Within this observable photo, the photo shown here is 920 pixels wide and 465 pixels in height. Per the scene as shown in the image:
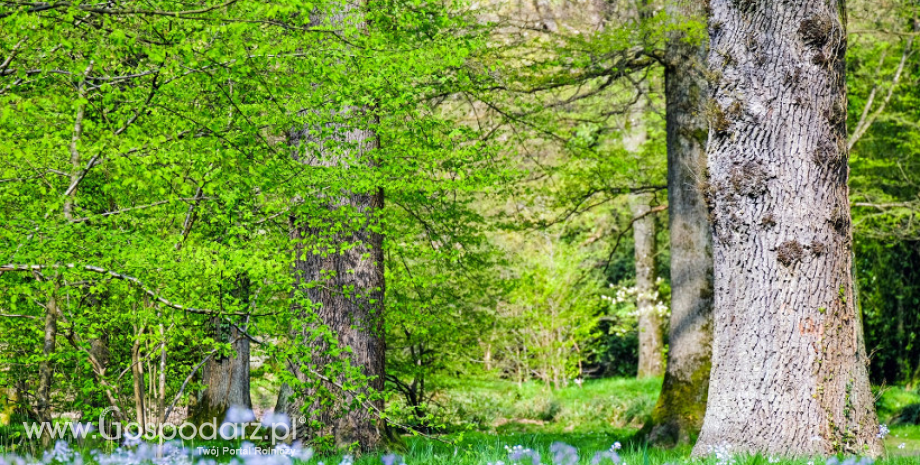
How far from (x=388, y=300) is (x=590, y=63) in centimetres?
360

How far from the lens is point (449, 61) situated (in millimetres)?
5930

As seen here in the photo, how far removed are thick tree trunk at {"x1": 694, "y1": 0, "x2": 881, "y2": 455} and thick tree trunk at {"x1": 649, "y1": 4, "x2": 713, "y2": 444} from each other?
306cm

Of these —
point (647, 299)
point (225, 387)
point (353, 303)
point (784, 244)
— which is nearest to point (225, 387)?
point (225, 387)

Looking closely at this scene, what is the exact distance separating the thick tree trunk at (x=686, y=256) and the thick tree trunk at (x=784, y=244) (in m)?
3.06

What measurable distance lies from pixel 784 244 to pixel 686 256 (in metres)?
3.72

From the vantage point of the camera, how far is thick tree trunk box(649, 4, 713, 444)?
795cm

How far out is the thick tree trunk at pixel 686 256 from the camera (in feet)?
26.1

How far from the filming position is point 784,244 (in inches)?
184

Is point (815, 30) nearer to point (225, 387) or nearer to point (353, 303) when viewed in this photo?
point (353, 303)

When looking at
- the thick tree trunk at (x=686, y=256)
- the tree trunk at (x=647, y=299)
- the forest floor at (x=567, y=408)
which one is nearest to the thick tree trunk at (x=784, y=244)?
the thick tree trunk at (x=686, y=256)

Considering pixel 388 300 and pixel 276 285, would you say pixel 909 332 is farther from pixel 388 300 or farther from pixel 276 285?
pixel 276 285

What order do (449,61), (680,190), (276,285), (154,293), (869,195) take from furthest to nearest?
(869,195) → (680,190) → (449,61) → (276,285) → (154,293)

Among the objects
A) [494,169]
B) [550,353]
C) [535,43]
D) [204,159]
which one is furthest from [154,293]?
[550,353]

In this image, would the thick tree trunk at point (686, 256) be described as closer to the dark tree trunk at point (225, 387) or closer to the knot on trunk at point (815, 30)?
the knot on trunk at point (815, 30)
